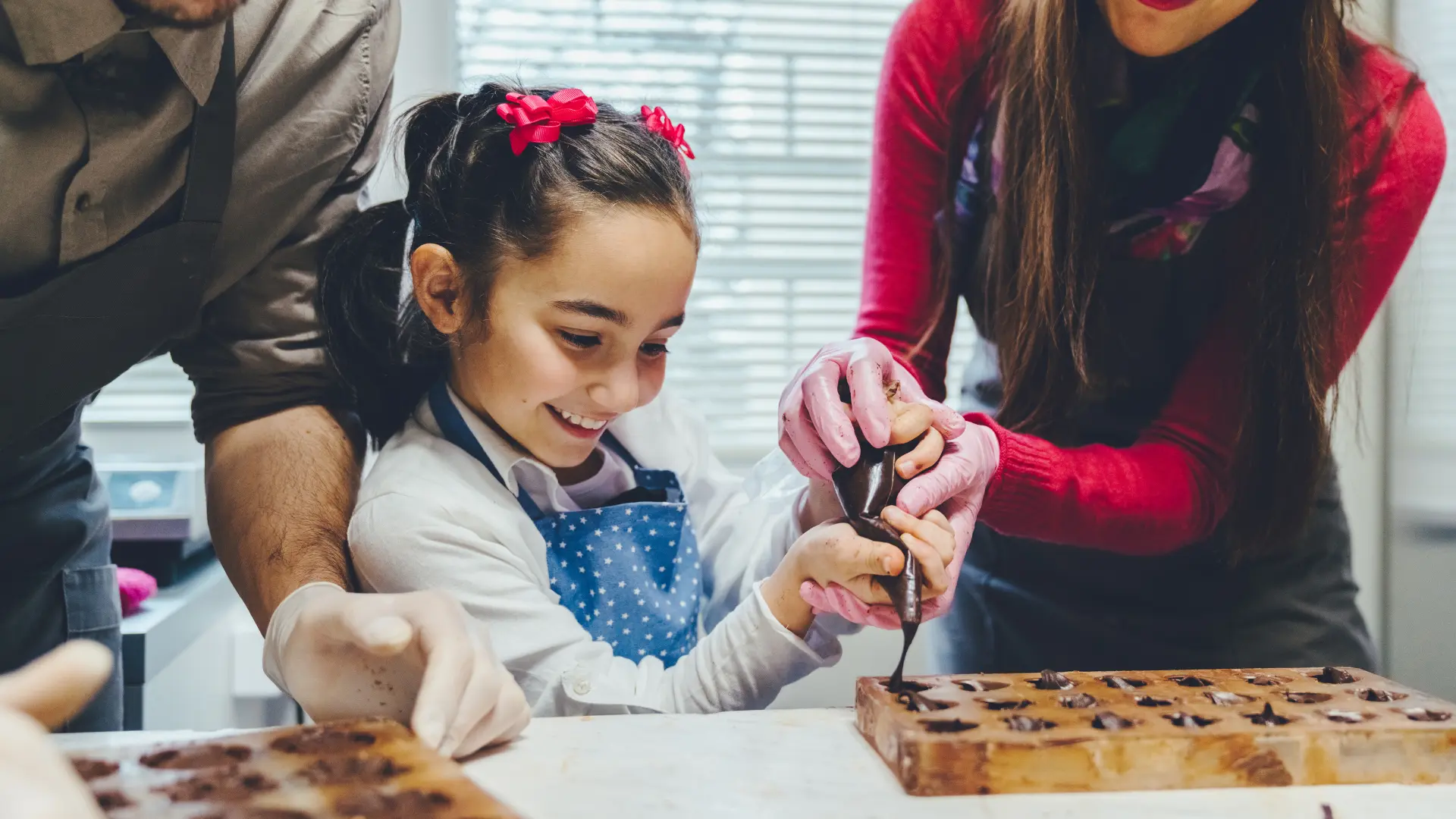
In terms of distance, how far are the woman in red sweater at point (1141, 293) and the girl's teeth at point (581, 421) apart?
212mm

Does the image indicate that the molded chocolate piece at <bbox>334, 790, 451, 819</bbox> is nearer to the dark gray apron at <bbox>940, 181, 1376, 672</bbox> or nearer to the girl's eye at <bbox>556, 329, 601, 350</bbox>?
the girl's eye at <bbox>556, 329, 601, 350</bbox>

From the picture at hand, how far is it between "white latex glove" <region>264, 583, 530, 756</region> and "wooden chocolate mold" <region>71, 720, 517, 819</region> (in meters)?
0.05

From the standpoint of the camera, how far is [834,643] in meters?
1.27

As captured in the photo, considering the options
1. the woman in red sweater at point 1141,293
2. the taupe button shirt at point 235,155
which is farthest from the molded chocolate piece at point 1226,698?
the taupe button shirt at point 235,155

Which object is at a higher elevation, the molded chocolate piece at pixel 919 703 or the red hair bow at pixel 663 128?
the red hair bow at pixel 663 128

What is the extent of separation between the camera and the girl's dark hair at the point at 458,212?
4.09 ft

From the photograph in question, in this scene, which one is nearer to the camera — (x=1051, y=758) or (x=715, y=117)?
(x=1051, y=758)

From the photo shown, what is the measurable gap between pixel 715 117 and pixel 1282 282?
1551 millimetres

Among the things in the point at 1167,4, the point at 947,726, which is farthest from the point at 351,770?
the point at 1167,4

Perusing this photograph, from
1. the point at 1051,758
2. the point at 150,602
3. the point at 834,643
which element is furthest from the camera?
the point at 150,602

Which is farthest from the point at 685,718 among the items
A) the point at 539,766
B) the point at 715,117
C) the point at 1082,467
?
the point at 715,117

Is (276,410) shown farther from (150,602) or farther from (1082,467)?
(1082,467)

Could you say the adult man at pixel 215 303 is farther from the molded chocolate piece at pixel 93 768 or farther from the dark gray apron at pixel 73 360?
the molded chocolate piece at pixel 93 768

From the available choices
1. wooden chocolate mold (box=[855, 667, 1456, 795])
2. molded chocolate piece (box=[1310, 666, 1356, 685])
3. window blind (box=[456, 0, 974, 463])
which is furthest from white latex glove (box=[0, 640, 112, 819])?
window blind (box=[456, 0, 974, 463])
